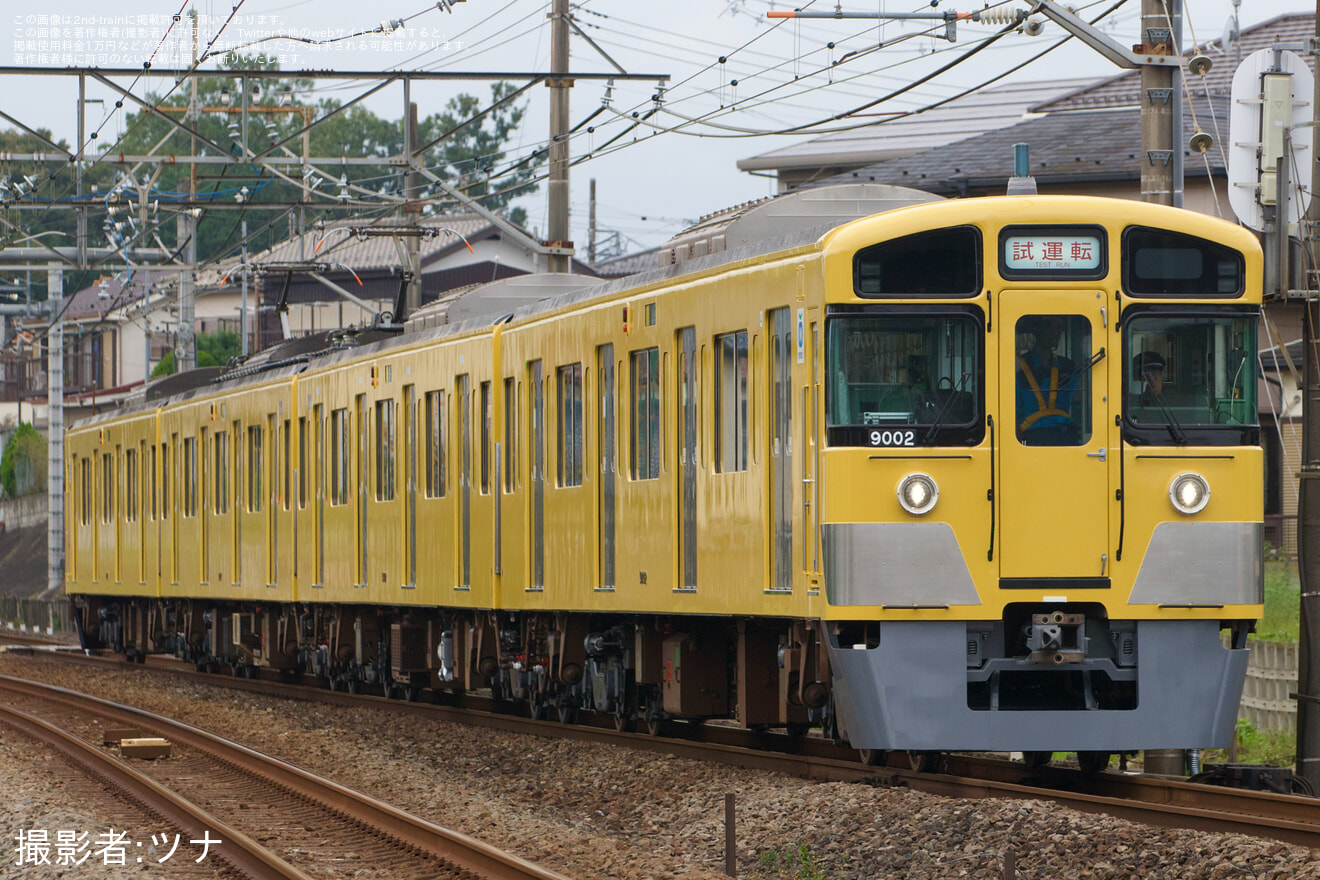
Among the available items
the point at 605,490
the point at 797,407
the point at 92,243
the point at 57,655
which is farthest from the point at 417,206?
the point at 92,243

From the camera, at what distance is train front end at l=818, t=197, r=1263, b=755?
9.88 m

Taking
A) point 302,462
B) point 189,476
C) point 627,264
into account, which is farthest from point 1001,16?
→ point 627,264

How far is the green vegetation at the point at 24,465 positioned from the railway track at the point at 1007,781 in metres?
50.4

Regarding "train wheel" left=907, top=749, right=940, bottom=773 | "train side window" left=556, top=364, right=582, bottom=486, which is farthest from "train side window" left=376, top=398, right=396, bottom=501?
"train wheel" left=907, top=749, right=940, bottom=773

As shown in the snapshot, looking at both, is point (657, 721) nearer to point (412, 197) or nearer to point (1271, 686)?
point (1271, 686)

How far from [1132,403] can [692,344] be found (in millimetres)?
2701

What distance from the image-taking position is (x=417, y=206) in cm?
2489

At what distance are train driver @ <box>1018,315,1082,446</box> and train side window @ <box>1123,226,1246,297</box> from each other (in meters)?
0.50

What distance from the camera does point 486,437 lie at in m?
15.6

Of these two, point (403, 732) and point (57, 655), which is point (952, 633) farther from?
point (57, 655)

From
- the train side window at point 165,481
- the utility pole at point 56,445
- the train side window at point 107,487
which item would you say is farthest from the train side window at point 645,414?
the utility pole at point 56,445

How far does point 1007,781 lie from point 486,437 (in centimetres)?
592

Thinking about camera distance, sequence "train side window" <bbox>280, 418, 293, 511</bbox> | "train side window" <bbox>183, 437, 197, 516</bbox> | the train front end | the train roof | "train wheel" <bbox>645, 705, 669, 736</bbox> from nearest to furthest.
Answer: the train front end
the train roof
"train wheel" <bbox>645, 705, 669, 736</bbox>
"train side window" <bbox>280, 418, 293, 511</bbox>
"train side window" <bbox>183, 437, 197, 516</bbox>

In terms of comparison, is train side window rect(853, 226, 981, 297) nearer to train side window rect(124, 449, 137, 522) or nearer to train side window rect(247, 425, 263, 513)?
train side window rect(247, 425, 263, 513)
